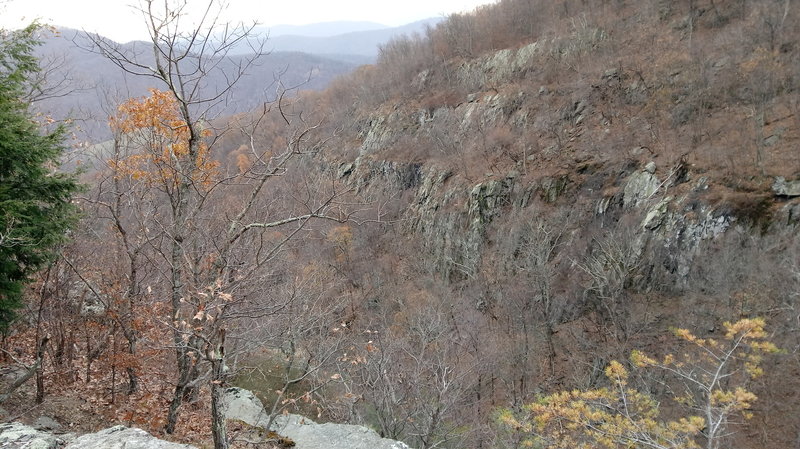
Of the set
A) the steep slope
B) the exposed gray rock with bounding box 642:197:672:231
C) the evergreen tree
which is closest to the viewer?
the evergreen tree

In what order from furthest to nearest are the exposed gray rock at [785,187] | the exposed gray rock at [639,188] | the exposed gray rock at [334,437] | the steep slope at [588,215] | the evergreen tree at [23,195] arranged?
the exposed gray rock at [639,188], the exposed gray rock at [785,187], the steep slope at [588,215], the exposed gray rock at [334,437], the evergreen tree at [23,195]

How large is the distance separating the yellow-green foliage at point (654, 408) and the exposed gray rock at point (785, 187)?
679cm

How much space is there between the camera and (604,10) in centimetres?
4153

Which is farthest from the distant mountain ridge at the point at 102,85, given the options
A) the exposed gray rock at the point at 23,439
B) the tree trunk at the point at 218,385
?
the exposed gray rock at the point at 23,439

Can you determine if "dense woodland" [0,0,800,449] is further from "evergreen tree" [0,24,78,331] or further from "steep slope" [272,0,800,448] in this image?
"evergreen tree" [0,24,78,331]

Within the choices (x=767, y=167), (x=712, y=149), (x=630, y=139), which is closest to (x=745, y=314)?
(x=767, y=167)

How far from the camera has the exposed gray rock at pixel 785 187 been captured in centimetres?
1720

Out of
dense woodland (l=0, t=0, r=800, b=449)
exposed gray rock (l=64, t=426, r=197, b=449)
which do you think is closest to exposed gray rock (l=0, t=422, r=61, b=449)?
exposed gray rock (l=64, t=426, r=197, b=449)

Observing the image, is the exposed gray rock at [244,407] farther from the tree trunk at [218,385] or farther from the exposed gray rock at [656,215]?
the exposed gray rock at [656,215]

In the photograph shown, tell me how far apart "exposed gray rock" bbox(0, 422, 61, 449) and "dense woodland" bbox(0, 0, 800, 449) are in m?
1.43

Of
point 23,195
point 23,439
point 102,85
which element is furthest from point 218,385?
point 102,85

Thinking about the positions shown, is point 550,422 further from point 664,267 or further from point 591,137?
point 591,137

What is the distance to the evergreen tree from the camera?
6297 millimetres

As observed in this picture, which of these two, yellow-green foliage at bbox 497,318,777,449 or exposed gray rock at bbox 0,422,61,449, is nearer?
exposed gray rock at bbox 0,422,61,449
